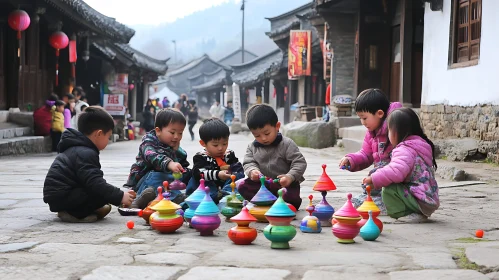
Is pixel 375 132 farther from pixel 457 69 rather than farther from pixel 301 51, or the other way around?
pixel 301 51

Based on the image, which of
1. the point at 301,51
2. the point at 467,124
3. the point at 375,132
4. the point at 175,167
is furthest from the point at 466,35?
the point at 301,51

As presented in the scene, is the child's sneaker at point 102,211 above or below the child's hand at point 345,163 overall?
below

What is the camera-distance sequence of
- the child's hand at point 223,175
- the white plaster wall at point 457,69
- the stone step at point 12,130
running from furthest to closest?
1. the stone step at point 12,130
2. the white plaster wall at point 457,69
3. the child's hand at point 223,175

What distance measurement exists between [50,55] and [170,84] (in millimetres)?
49456

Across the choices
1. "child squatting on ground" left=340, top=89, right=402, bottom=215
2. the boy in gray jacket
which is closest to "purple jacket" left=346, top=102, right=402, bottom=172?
"child squatting on ground" left=340, top=89, right=402, bottom=215

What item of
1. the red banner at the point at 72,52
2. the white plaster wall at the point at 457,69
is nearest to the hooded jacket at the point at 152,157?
the white plaster wall at the point at 457,69

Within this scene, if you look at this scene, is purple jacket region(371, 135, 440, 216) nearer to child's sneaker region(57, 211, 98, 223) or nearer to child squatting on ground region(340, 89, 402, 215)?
child squatting on ground region(340, 89, 402, 215)

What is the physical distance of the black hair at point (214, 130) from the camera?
5.36 m

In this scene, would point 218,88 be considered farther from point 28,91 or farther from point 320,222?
point 320,222

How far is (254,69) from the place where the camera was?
41344 mm

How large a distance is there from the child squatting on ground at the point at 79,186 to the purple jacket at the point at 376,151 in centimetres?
183

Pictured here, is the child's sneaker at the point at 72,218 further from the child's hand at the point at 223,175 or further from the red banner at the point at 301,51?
the red banner at the point at 301,51

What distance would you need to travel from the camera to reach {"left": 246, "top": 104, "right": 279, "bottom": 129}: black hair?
5.17m

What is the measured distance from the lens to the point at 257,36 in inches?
4688
